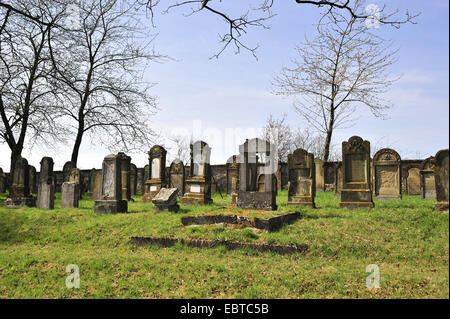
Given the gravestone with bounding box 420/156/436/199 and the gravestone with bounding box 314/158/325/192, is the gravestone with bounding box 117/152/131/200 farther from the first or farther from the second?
the gravestone with bounding box 420/156/436/199

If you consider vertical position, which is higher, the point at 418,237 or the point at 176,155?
the point at 176,155

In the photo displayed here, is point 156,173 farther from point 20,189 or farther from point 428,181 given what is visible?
point 428,181

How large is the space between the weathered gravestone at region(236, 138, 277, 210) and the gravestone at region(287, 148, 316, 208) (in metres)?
1.69

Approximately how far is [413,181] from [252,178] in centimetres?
1309

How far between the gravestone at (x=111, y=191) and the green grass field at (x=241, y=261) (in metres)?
2.23

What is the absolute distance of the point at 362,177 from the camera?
1142 centimetres

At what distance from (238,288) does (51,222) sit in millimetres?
8136

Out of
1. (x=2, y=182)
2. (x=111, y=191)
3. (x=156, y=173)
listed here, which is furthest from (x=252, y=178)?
(x=2, y=182)

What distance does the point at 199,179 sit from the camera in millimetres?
14055

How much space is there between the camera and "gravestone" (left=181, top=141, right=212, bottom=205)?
1396 cm

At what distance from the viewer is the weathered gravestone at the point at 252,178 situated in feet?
34.5
